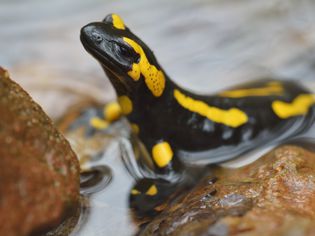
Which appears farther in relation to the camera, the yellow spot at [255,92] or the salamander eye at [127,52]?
the yellow spot at [255,92]

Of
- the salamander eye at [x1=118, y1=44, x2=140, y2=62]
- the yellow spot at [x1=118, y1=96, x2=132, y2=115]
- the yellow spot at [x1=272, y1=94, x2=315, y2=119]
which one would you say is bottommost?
the yellow spot at [x1=272, y1=94, x2=315, y2=119]

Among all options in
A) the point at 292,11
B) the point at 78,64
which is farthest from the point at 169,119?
the point at 292,11

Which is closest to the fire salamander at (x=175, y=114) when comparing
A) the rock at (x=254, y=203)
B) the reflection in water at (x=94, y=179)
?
the reflection in water at (x=94, y=179)

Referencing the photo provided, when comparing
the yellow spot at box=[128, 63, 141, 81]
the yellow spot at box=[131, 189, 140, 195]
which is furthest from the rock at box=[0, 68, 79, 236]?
the yellow spot at box=[128, 63, 141, 81]

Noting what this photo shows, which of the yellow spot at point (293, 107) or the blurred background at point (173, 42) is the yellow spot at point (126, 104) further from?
the yellow spot at point (293, 107)

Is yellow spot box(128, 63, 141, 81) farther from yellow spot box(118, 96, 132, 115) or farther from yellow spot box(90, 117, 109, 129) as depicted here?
yellow spot box(90, 117, 109, 129)

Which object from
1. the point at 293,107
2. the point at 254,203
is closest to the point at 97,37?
the point at 254,203
